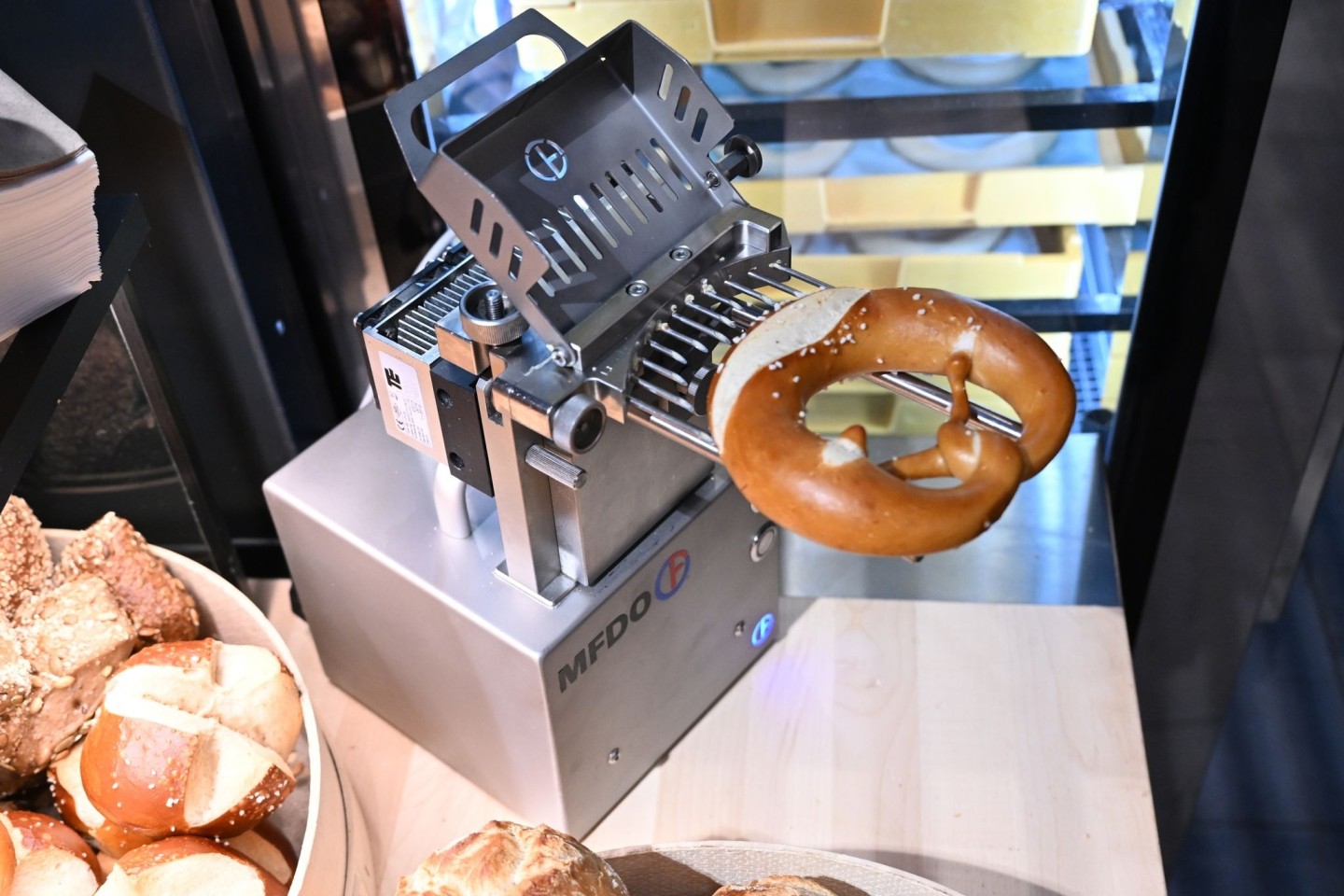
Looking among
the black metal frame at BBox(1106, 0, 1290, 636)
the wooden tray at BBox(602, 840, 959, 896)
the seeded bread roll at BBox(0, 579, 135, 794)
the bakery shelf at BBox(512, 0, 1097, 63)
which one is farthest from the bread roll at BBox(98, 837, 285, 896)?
the black metal frame at BBox(1106, 0, 1290, 636)

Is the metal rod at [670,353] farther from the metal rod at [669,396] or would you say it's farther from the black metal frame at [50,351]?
the black metal frame at [50,351]

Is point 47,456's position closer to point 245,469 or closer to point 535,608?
point 245,469

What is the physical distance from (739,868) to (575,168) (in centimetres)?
47

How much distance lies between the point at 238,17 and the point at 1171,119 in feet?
2.68

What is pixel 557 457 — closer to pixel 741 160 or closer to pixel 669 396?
pixel 669 396

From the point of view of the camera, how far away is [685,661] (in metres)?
1.04

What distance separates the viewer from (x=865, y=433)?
2.22 feet

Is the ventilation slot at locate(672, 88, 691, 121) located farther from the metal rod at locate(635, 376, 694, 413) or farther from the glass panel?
the glass panel

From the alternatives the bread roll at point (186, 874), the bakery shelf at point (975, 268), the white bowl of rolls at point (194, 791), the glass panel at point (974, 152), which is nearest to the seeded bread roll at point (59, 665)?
the white bowl of rolls at point (194, 791)

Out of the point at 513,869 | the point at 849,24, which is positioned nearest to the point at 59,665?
the point at 513,869

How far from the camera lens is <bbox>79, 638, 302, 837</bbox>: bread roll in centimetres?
82

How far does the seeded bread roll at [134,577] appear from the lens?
0.93 meters

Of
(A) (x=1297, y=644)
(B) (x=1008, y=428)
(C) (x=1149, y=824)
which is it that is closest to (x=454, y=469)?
(B) (x=1008, y=428)

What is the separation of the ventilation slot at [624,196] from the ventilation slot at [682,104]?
0.21 feet
